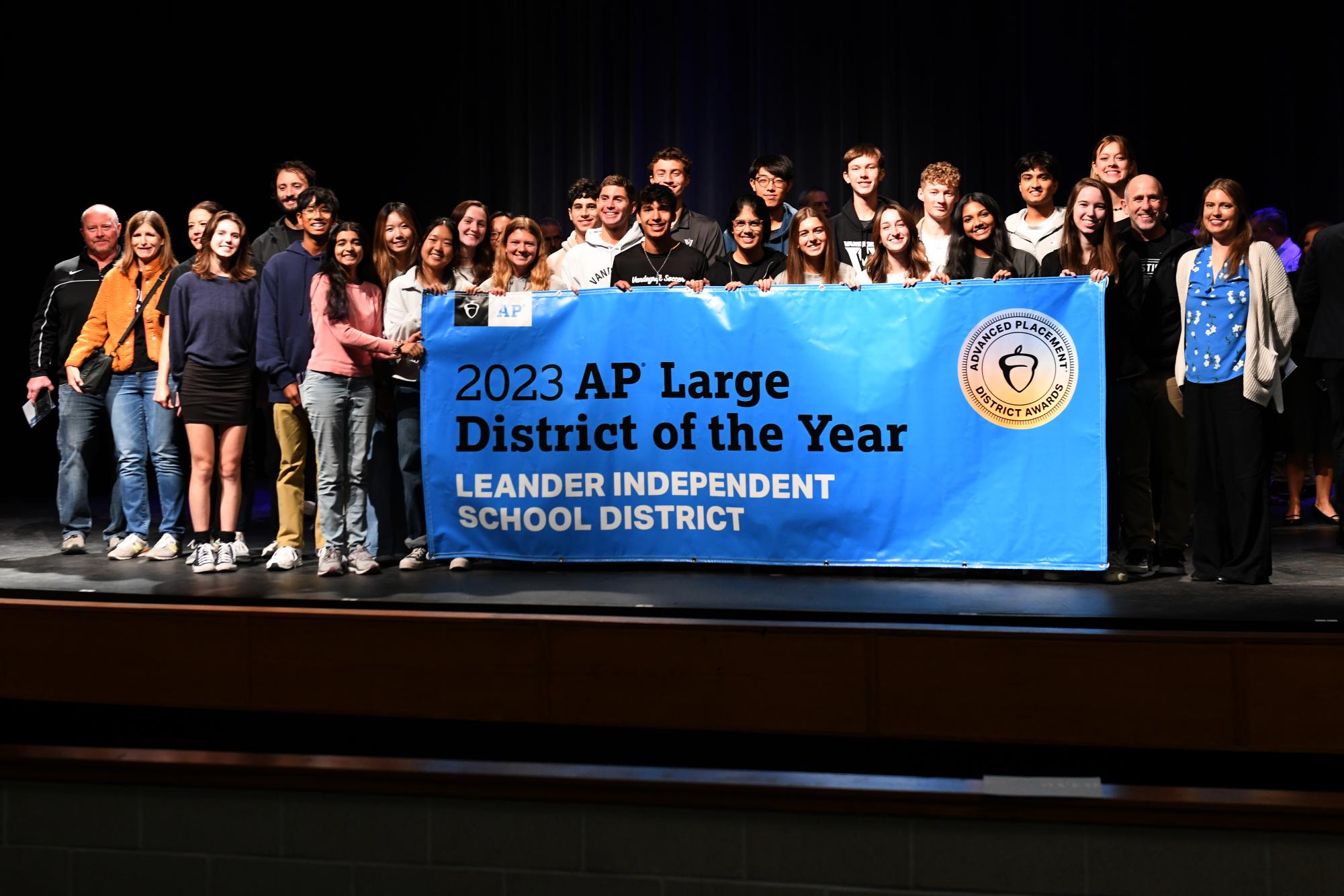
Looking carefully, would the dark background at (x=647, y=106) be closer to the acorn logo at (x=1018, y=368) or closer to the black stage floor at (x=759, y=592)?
the black stage floor at (x=759, y=592)

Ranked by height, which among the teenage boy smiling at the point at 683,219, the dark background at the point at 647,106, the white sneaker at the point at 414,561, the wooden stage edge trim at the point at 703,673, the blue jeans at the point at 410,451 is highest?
the dark background at the point at 647,106

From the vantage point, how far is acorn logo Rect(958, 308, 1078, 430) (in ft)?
14.8

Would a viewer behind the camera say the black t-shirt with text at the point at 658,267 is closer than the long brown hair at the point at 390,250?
Yes

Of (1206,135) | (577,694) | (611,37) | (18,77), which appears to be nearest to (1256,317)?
(577,694)

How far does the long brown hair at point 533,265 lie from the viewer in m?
5.07

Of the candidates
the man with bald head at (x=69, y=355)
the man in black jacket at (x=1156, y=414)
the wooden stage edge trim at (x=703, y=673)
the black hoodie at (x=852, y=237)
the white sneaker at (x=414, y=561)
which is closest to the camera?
the wooden stage edge trim at (x=703, y=673)

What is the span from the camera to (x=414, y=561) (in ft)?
16.3

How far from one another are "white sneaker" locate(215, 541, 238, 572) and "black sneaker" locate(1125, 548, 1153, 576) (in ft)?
11.1

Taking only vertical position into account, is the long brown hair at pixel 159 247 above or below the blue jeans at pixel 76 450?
above

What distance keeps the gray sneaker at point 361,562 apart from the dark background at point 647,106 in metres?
4.48

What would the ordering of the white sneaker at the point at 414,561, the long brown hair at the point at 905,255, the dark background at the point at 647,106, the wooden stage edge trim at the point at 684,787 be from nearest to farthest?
the wooden stage edge trim at the point at 684,787 → the long brown hair at the point at 905,255 → the white sneaker at the point at 414,561 → the dark background at the point at 647,106

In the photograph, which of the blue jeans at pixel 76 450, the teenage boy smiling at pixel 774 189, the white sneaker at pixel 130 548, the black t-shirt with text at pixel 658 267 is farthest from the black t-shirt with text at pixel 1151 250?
the blue jeans at pixel 76 450

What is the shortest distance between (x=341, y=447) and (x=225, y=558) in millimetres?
627

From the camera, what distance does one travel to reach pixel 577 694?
380 centimetres
